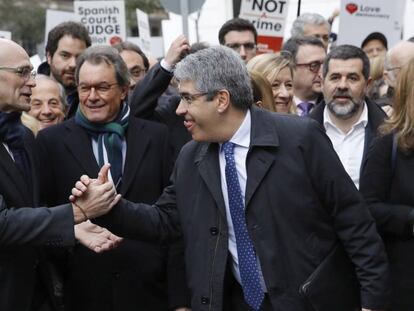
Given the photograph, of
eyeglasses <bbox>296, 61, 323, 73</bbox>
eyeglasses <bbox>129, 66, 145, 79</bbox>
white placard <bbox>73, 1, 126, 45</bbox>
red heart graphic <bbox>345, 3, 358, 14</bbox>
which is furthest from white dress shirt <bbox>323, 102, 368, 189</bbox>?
white placard <bbox>73, 1, 126, 45</bbox>

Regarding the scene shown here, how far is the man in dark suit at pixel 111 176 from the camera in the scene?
15.0 feet

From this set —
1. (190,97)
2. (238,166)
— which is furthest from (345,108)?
(190,97)

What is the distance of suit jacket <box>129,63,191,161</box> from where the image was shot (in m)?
5.18

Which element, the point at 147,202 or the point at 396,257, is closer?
the point at 396,257

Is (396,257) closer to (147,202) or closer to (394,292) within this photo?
(394,292)

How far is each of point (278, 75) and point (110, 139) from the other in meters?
1.66

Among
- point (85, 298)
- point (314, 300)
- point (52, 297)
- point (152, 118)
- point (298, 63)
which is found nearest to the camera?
point (314, 300)

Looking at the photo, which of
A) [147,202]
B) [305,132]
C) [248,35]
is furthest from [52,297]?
[248,35]

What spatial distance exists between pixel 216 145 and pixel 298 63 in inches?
123

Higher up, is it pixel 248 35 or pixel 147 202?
pixel 248 35

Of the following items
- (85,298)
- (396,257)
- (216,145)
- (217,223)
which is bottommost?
(85,298)

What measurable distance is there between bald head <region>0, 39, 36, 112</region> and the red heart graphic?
20.3ft

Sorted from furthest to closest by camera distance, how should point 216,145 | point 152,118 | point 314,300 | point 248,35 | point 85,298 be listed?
point 248,35
point 152,118
point 85,298
point 216,145
point 314,300

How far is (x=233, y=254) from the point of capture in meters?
3.73
